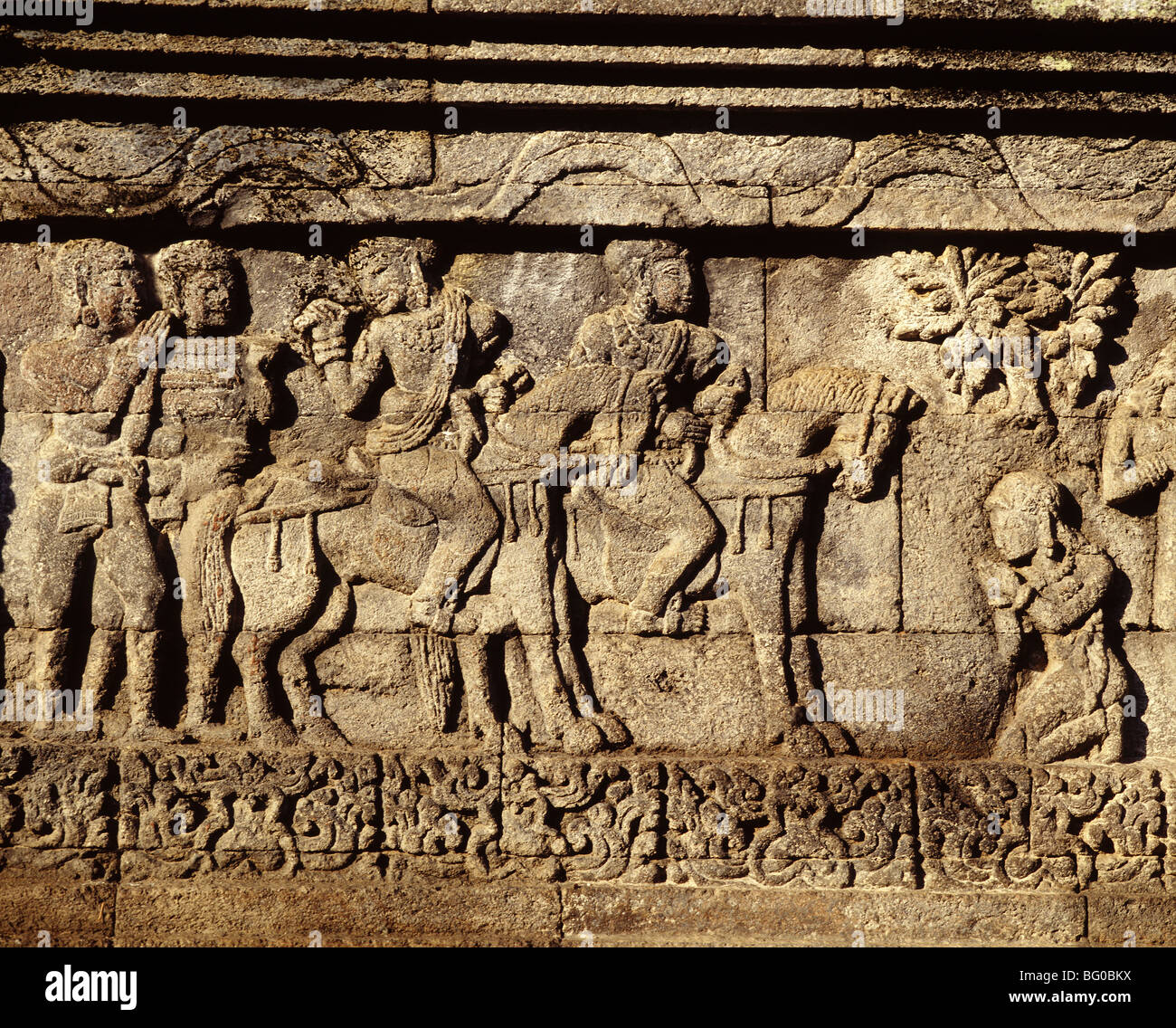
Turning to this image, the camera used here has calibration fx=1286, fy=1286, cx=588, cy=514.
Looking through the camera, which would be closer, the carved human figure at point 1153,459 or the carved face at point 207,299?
the carved face at point 207,299

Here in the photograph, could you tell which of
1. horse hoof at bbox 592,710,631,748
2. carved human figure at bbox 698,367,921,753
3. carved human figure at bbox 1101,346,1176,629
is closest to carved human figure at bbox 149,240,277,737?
horse hoof at bbox 592,710,631,748

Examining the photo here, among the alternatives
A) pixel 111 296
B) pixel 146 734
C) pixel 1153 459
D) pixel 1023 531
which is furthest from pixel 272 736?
pixel 1153 459

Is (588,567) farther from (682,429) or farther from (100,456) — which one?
(100,456)

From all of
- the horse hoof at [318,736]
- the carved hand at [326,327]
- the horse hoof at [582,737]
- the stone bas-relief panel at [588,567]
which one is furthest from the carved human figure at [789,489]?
the horse hoof at [318,736]

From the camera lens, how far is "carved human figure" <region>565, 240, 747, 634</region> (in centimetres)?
545

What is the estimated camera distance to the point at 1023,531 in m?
5.48

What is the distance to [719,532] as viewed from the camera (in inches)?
218

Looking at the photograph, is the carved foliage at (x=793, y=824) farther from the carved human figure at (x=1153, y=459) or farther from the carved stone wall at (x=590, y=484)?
the carved human figure at (x=1153, y=459)

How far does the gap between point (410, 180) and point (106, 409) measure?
1600 millimetres

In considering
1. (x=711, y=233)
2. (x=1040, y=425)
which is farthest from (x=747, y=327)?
(x=1040, y=425)

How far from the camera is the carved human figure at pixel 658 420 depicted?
5.45 m

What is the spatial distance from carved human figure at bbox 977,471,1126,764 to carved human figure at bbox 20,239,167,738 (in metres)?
3.62
